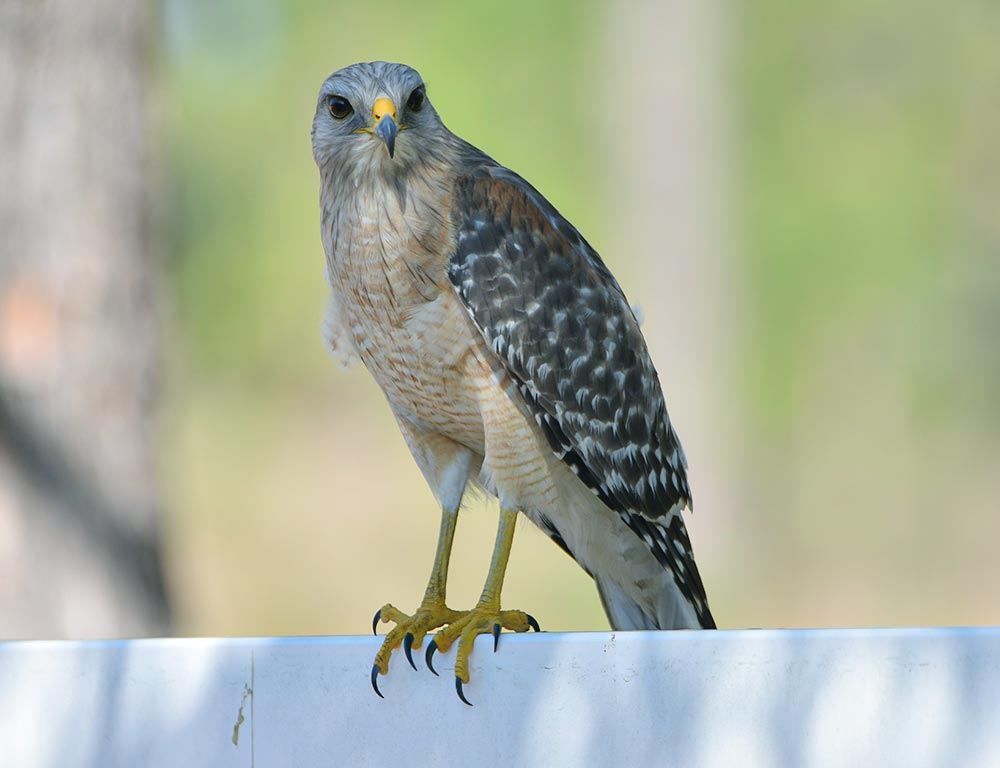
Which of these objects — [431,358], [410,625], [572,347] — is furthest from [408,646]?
[572,347]

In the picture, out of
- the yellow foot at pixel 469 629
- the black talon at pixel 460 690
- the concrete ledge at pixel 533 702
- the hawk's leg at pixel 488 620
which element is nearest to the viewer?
the concrete ledge at pixel 533 702

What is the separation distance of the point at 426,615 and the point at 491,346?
0.70 m

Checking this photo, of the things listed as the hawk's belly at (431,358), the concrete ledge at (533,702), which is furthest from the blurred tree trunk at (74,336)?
the concrete ledge at (533,702)

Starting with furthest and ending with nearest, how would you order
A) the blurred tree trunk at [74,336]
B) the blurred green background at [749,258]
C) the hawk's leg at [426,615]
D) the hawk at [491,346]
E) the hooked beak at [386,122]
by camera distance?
the blurred green background at [749,258]
the blurred tree trunk at [74,336]
the hawk at [491,346]
the hooked beak at [386,122]
the hawk's leg at [426,615]

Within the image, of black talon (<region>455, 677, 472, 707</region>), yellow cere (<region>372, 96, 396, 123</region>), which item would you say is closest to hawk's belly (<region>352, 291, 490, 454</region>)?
yellow cere (<region>372, 96, 396, 123</region>)

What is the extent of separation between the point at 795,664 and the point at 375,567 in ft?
41.9

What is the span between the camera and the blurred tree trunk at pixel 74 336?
212 inches

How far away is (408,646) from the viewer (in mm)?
2963

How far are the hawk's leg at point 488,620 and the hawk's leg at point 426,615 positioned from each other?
0.05 meters

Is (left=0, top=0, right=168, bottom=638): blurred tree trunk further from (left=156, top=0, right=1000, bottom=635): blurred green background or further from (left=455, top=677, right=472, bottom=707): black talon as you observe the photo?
(left=156, top=0, right=1000, bottom=635): blurred green background

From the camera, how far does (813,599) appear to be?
45.5ft

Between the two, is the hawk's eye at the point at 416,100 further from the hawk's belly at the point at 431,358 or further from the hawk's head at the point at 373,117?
the hawk's belly at the point at 431,358

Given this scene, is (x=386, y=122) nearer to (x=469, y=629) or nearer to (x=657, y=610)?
(x=469, y=629)

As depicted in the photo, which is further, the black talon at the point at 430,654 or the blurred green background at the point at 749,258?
the blurred green background at the point at 749,258
